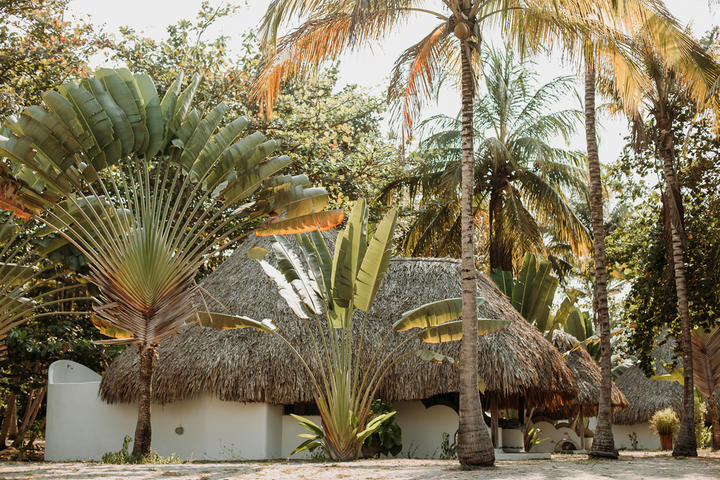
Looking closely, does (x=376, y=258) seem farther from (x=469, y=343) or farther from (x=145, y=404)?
(x=145, y=404)

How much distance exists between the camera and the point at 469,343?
341 inches

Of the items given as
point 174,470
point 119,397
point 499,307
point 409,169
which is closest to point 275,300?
point 119,397

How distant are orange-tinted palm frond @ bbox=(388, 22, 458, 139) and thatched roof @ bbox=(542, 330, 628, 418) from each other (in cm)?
778

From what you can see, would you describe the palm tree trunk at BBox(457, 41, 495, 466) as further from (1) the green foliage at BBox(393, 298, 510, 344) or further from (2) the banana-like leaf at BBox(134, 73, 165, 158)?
(2) the banana-like leaf at BBox(134, 73, 165, 158)

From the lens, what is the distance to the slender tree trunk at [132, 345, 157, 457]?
9586 mm

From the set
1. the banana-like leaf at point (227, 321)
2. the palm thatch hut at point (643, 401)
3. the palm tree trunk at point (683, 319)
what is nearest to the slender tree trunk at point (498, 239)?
the palm tree trunk at point (683, 319)

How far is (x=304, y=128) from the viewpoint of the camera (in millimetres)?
16922

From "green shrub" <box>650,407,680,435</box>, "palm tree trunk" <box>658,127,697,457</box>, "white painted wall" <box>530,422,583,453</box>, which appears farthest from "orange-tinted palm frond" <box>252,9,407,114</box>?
"green shrub" <box>650,407,680,435</box>

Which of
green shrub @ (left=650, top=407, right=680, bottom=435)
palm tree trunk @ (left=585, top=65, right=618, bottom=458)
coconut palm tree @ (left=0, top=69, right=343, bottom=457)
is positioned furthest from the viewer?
green shrub @ (left=650, top=407, right=680, bottom=435)

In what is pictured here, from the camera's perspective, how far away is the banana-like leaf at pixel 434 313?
1036cm

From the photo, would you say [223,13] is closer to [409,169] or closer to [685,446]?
[409,169]

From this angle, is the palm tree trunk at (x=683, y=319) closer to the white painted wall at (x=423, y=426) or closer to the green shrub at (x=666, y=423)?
the white painted wall at (x=423, y=426)

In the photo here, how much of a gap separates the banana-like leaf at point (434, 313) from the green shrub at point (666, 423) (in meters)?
12.8

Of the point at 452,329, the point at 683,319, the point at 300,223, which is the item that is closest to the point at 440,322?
the point at 452,329
